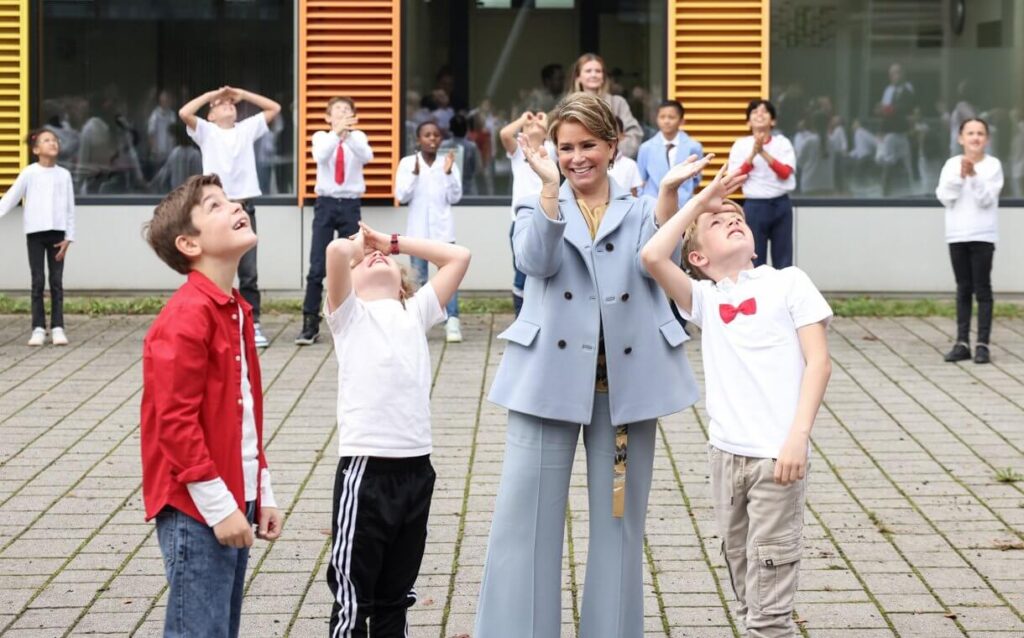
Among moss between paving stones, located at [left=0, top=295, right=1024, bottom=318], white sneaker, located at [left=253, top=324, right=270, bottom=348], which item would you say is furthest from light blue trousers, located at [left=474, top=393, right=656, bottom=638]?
moss between paving stones, located at [left=0, top=295, right=1024, bottom=318]

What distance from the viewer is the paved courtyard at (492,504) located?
6156 millimetres

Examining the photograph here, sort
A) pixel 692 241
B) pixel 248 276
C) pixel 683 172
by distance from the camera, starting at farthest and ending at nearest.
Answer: pixel 248 276, pixel 692 241, pixel 683 172

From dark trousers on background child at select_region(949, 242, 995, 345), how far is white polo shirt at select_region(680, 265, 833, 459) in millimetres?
7286

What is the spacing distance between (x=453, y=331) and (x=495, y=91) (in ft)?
11.3

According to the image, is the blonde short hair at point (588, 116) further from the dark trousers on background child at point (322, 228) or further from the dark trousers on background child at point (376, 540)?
the dark trousers on background child at point (322, 228)

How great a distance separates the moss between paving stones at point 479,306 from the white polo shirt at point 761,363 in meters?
9.50

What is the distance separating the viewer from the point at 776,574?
5.00m

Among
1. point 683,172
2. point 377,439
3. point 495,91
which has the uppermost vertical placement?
point 495,91

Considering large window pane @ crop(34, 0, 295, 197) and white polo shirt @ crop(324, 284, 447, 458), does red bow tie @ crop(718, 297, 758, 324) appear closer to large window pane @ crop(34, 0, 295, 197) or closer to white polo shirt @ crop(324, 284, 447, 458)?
white polo shirt @ crop(324, 284, 447, 458)

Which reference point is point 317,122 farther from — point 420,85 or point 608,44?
point 608,44

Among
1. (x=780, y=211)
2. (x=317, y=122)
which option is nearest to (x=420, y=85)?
(x=317, y=122)

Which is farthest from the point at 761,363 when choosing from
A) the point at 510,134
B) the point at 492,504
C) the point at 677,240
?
the point at 510,134

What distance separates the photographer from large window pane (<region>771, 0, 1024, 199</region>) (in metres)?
15.4

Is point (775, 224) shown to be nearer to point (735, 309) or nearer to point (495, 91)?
point (495, 91)
